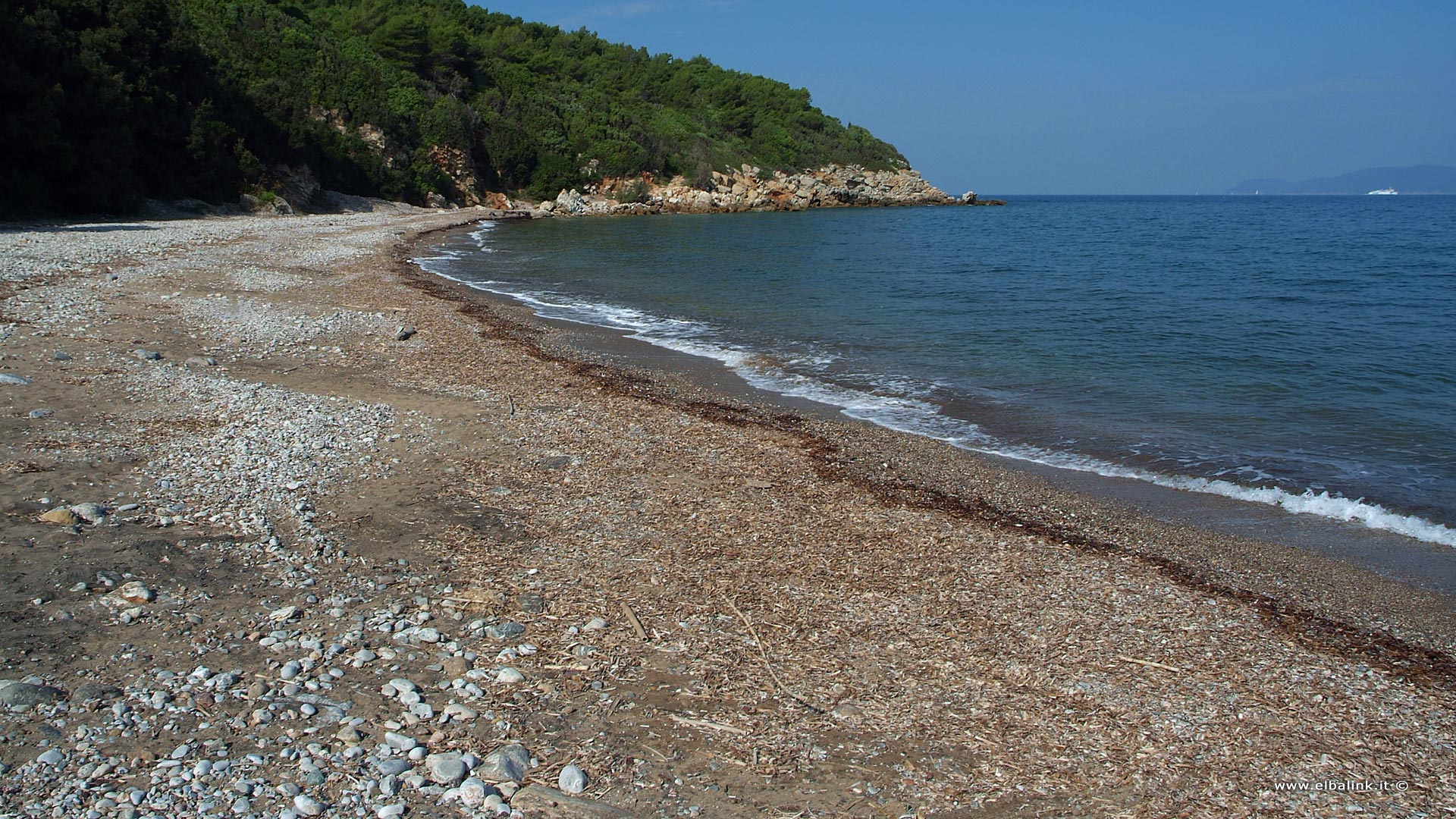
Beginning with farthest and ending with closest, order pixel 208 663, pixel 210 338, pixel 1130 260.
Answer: pixel 1130 260 → pixel 210 338 → pixel 208 663

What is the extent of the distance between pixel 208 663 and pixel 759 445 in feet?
19.2

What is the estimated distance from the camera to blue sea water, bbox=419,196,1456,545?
9.91m

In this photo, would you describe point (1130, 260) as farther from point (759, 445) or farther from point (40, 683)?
point (40, 683)

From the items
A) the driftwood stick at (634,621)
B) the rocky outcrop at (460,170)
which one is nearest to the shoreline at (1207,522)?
the driftwood stick at (634,621)

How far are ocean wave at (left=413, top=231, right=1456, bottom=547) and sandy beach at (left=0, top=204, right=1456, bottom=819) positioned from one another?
1068mm

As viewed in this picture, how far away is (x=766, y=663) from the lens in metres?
4.91

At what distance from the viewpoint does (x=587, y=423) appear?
9.73 meters

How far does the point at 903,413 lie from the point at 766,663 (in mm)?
7236

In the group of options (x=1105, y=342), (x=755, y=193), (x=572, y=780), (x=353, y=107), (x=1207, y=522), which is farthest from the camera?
(x=755, y=193)

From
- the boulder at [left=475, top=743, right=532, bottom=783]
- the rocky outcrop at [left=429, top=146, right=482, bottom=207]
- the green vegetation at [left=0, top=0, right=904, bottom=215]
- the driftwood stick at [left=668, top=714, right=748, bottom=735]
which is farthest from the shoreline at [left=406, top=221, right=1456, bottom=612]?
the rocky outcrop at [left=429, top=146, right=482, bottom=207]

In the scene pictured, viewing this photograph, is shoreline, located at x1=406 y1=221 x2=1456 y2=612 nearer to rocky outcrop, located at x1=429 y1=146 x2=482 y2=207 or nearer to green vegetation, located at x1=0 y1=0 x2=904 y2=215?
green vegetation, located at x1=0 y1=0 x2=904 y2=215

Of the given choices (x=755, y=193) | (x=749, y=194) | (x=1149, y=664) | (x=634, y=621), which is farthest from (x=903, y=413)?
(x=755, y=193)

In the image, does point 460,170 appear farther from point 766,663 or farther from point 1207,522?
point 766,663

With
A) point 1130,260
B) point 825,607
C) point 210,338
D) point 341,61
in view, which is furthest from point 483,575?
point 341,61
